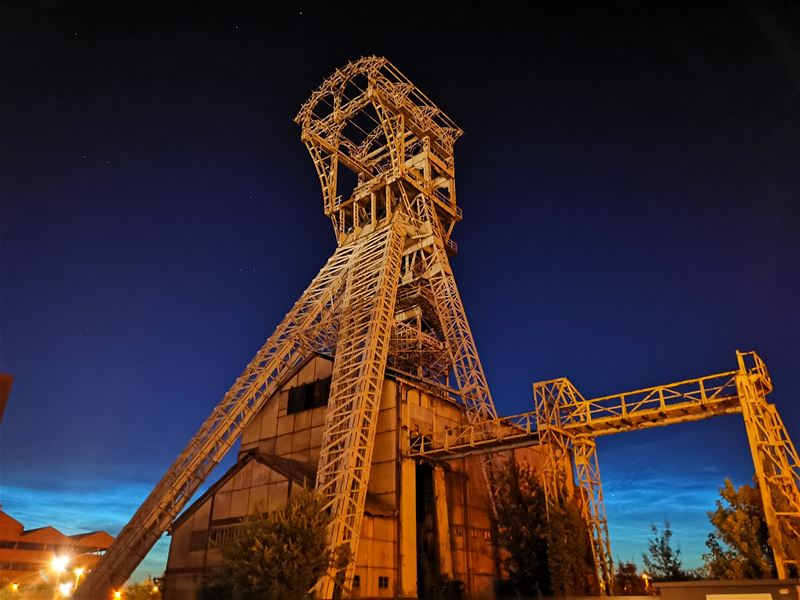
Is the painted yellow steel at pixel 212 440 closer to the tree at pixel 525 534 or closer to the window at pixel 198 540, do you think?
the window at pixel 198 540

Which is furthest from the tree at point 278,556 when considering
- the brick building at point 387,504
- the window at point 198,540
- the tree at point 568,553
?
the tree at point 568,553

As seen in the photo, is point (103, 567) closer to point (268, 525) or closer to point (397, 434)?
point (268, 525)

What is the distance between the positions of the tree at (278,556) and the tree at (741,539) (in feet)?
42.3

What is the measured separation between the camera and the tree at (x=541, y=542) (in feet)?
66.1

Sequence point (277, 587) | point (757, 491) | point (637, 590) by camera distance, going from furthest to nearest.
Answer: point (637, 590) → point (757, 491) → point (277, 587)

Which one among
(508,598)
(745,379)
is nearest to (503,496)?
(508,598)

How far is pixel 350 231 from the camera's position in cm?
3938

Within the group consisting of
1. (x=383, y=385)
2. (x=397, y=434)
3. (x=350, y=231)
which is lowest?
(x=397, y=434)

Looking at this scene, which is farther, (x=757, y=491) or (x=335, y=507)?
(x=335, y=507)

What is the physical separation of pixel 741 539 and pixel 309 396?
1938cm

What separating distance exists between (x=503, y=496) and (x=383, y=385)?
795cm

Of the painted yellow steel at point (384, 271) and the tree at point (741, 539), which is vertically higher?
the painted yellow steel at point (384, 271)

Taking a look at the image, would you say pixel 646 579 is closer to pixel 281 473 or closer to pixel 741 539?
pixel 741 539

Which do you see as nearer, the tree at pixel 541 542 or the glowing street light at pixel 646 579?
the tree at pixel 541 542
